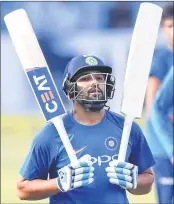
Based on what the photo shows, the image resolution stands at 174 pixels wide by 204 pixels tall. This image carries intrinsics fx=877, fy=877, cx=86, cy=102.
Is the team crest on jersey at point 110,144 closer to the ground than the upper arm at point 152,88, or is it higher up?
higher up

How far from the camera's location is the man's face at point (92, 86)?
3.61 meters

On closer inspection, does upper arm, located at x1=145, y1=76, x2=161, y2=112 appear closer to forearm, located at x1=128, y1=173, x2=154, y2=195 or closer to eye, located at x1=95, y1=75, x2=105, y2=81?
forearm, located at x1=128, y1=173, x2=154, y2=195

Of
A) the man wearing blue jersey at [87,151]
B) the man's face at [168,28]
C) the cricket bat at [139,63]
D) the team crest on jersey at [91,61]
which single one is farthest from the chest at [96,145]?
the man's face at [168,28]

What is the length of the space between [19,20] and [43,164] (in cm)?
71

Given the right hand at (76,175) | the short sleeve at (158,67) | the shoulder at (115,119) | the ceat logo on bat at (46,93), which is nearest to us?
the right hand at (76,175)

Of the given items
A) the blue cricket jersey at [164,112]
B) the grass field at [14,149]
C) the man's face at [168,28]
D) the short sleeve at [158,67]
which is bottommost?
the grass field at [14,149]

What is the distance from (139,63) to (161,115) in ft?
7.31

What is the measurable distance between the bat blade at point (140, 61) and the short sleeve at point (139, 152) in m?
0.13

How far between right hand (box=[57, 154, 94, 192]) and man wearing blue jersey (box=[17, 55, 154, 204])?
1 cm

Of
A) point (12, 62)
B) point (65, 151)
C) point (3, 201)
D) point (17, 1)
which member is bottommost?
point (3, 201)

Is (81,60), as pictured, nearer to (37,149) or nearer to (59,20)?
(37,149)

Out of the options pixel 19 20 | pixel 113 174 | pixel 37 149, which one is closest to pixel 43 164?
pixel 37 149

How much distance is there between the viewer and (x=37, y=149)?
143 inches

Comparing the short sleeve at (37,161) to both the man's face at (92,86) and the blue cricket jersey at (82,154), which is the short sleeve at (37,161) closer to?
the blue cricket jersey at (82,154)
